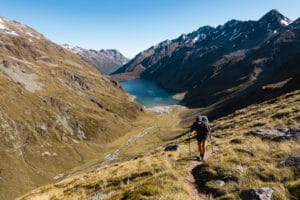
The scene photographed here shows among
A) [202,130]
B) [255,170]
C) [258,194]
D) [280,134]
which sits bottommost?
[258,194]

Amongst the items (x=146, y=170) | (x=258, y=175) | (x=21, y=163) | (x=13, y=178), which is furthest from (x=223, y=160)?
(x=21, y=163)

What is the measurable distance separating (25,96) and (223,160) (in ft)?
618

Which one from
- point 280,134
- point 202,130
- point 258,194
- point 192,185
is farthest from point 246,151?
point 258,194

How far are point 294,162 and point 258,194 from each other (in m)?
4.44

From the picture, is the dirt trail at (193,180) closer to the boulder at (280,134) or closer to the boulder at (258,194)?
the boulder at (258,194)

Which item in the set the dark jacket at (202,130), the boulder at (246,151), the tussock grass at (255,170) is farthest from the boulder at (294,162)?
the dark jacket at (202,130)

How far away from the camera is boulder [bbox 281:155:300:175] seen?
1485 centimetres

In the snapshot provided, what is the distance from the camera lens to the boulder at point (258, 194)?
40.2 feet

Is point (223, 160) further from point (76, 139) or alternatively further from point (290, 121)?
point (76, 139)

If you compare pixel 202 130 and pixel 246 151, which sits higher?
pixel 202 130

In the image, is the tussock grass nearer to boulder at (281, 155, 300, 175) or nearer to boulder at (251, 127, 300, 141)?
boulder at (281, 155, 300, 175)

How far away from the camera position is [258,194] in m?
12.3

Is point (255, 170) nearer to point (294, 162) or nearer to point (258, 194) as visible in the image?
point (294, 162)

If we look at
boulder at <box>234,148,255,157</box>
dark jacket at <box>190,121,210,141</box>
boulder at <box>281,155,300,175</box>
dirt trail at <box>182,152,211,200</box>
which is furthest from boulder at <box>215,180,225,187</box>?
dark jacket at <box>190,121,210,141</box>
